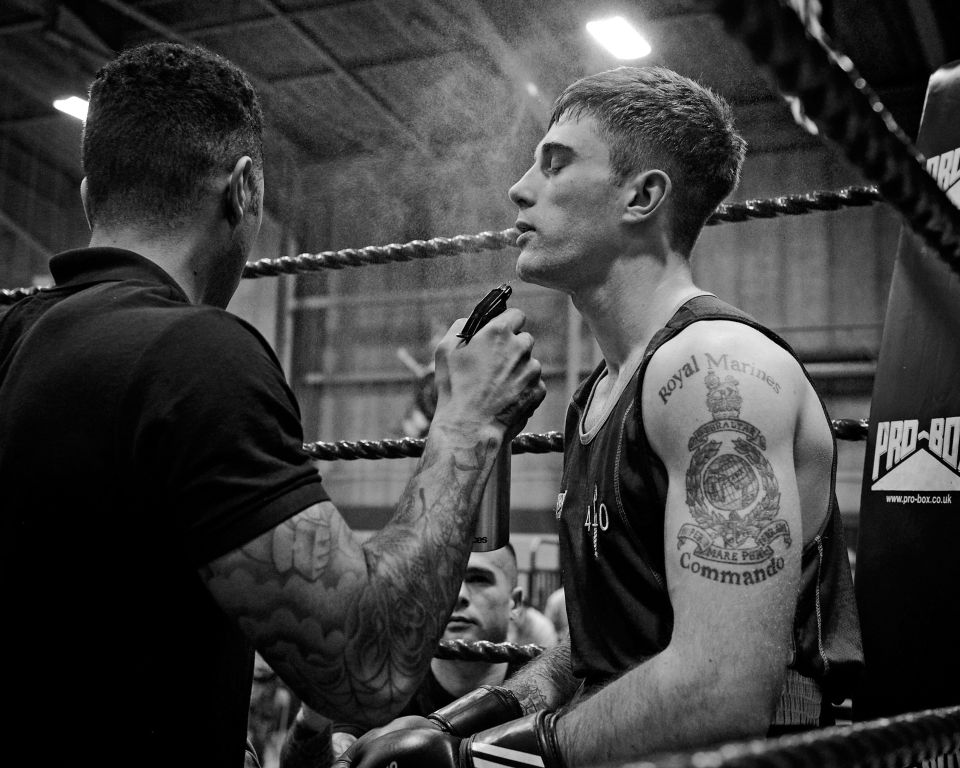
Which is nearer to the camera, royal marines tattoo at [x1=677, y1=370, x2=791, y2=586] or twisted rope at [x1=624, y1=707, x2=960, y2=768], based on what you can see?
twisted rope at [x1=624, y1=707, x2=960, y2=768]

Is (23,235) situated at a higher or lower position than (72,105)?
lower

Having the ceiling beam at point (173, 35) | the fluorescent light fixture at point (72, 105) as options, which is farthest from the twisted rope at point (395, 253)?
the fluorescent light fixture at point (72, 105)

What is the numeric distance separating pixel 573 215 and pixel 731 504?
52 cm

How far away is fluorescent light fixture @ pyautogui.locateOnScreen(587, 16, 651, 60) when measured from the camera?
617 cm

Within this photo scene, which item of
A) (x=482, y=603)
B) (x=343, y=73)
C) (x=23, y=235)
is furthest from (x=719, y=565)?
(x=23, y=235)

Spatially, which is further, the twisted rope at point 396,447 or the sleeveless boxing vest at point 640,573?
the twisted rope at point 396,447

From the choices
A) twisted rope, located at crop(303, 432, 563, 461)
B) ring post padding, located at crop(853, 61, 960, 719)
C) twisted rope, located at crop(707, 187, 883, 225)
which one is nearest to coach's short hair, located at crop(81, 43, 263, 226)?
twisted rope, located at crop(303, 432, 563, 461)

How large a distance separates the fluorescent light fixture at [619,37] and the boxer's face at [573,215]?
17.2 feet

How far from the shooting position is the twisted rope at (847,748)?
40 cm

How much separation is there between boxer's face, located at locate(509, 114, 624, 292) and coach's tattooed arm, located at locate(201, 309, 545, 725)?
355mm

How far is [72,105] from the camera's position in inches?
335

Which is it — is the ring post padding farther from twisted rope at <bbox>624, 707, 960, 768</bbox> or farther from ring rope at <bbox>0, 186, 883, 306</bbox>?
twisted rope at <bbox>624, 707, 960, 768</bbox>

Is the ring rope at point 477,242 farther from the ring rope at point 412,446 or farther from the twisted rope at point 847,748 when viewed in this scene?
the twisted rope at point 847,748

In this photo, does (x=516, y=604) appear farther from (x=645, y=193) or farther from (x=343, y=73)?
(x=343, y=73)
